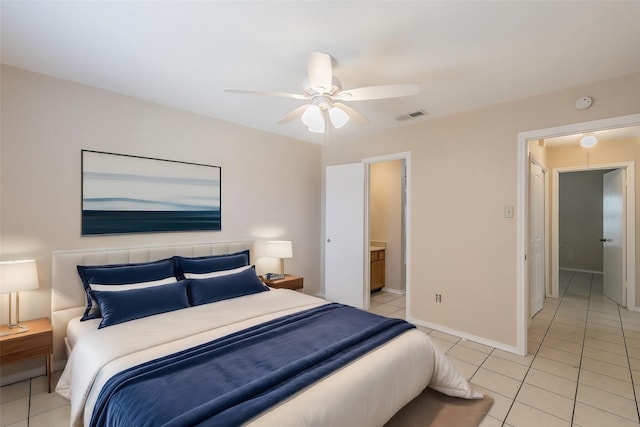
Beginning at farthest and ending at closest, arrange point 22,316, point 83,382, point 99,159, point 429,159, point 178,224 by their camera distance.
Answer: point 429,159, point 178,224, point 99,159, point 22,316, point 83,382

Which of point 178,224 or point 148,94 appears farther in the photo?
point 178,224

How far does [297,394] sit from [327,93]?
6.34 feet

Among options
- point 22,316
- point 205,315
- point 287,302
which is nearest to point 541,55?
point 287,302

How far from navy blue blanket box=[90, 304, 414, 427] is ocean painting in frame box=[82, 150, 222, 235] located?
1.78 metres

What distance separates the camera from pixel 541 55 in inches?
87.0

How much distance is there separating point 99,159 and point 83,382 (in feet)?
6.57

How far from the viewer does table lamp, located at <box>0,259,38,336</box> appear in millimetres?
2186

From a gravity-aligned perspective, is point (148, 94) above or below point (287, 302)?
above

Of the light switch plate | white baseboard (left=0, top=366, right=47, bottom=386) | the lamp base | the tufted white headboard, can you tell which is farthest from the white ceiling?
white baseboard (left=0, top=366, right=47, bottom=386)

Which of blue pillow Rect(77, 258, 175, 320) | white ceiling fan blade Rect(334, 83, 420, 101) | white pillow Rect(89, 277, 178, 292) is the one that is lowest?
white pillow Rect(89, 277, 178, 292)

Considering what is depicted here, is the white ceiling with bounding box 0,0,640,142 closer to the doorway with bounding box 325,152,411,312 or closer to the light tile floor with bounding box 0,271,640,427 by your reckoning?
the doorway with bounding box 325,152,411,312

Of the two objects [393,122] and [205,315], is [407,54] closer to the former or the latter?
[393,122]

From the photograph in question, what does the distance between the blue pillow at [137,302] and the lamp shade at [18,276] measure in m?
0.41

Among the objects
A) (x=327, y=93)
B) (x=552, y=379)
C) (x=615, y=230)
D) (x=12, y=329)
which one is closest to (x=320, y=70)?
(x=327, y=93)
